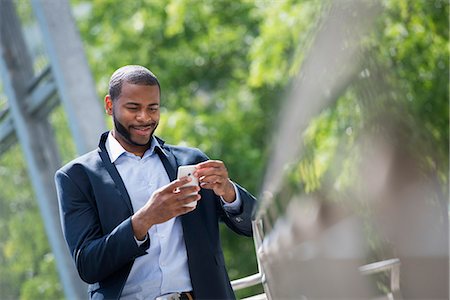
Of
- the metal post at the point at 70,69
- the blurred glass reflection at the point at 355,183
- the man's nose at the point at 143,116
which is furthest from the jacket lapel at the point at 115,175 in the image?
the metal post at the point at 70,69

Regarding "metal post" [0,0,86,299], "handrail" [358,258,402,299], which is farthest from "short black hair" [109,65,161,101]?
"metal post" [0,0,86,299]

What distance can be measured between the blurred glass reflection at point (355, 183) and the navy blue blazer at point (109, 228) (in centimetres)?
64

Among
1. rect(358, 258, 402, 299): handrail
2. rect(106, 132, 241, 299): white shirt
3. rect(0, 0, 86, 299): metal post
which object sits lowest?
rect(358, 258, 402, 299): handrail

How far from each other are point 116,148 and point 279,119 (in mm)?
830

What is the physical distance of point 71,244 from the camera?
2076mm

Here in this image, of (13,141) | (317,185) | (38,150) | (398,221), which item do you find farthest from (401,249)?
(13,141)

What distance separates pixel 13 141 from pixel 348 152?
24.4 feet

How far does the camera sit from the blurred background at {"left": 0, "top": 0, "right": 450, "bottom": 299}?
127 centimetres

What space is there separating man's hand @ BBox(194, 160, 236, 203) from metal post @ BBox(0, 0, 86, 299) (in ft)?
18.5

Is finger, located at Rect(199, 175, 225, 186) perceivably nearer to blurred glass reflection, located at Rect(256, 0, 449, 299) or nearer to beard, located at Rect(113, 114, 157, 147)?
beard, located at Rect(113, 114, 157, 147)

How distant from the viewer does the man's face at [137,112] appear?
2084 mm

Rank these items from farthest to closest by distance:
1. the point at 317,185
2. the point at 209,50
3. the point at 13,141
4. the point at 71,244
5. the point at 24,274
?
the point at 209,50 < the point at 24,274 < the point at 13,141 < the point at 71,244 < the point at 317,185

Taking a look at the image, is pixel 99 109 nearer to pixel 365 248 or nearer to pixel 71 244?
pixel 71 244

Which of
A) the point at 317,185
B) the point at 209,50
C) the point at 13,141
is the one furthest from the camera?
the point at 209,50
